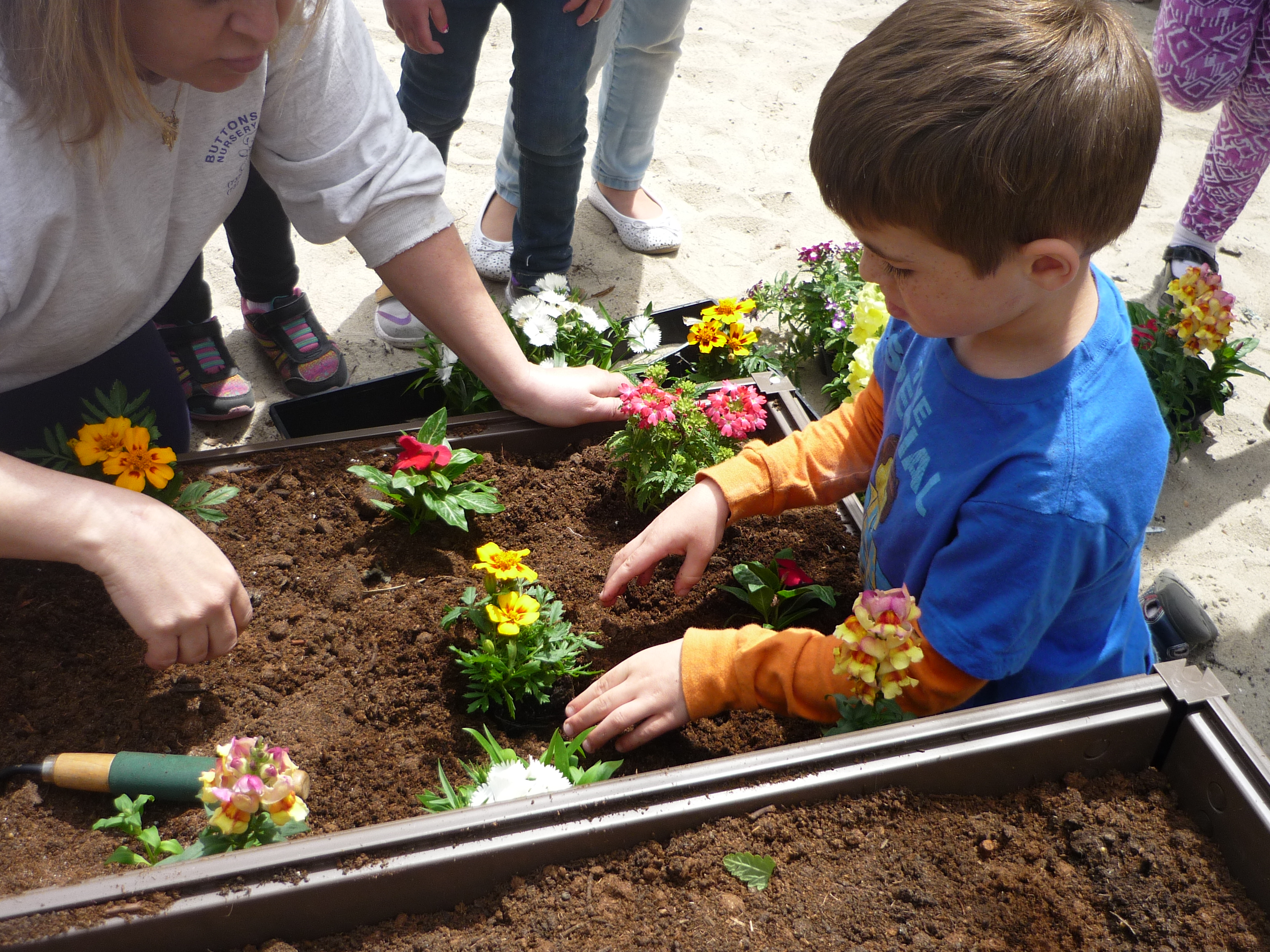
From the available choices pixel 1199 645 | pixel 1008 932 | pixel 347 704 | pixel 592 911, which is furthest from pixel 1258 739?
pixel 347 704

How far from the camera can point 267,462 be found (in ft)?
6.72

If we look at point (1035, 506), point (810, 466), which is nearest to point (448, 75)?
point (810, 466)

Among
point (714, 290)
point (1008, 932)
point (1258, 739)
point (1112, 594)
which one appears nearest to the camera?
point (1008, 932)

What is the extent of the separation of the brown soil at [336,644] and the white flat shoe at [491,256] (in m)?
1.52

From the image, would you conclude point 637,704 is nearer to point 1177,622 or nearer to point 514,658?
point 514,658

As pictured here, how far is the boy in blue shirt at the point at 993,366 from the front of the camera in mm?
1206

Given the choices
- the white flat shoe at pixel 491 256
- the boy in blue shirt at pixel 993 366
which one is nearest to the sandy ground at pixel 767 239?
the white flat shoe at pixel 491 256

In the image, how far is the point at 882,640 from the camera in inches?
51.0

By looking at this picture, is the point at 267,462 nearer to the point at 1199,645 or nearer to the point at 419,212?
the point at 419,212

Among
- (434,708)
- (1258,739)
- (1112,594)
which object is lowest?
(1258,739)

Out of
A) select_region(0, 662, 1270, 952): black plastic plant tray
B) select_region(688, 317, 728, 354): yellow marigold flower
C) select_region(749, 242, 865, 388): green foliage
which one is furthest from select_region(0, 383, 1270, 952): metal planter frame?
select_region(749, 242, 865, 388): green foliage

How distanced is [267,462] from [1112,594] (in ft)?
5.61

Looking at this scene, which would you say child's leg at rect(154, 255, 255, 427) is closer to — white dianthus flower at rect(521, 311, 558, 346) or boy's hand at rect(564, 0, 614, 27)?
white dianthus flower at rect(521, 311, 558, 346)

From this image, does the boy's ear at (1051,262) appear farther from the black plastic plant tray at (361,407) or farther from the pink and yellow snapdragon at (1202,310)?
the pink and yellow snapdragon at (1202,310)
